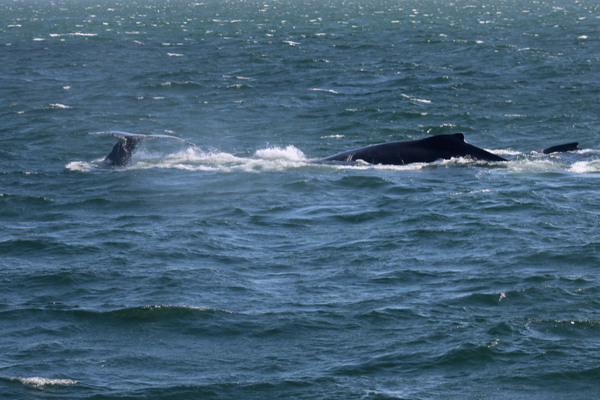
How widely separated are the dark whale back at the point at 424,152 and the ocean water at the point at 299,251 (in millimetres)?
254

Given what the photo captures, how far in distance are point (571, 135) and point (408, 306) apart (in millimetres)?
13900

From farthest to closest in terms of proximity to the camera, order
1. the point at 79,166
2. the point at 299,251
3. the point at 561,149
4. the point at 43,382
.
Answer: the point at 79,166
the point at 561,149
the point at 299,251
the point at 43,382

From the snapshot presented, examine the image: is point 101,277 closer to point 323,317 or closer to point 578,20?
point 323,317

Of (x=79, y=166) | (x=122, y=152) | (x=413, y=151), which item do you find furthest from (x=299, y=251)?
(x=79, y=166)

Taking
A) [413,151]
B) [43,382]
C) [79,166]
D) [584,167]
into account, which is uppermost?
[413,151]

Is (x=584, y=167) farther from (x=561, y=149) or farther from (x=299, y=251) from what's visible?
(x=299, y=251)

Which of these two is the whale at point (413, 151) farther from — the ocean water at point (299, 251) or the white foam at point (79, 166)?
the white foam at point (79, 166)

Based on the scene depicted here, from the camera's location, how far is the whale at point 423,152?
1736cm

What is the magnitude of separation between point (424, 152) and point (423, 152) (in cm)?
2

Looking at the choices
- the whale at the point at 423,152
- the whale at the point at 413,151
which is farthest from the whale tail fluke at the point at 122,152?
the whale at the point at 423,152

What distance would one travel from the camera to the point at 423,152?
691 inches

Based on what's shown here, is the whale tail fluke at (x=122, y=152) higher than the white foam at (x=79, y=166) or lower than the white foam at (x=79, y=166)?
higher

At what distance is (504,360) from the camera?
8.40 m

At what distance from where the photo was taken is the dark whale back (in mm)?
17359
